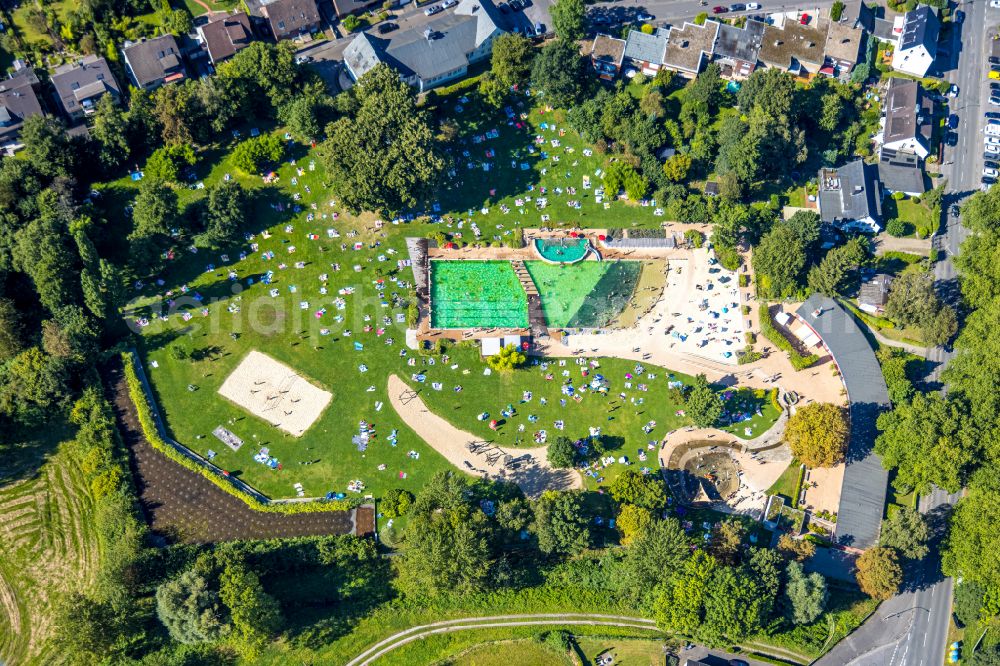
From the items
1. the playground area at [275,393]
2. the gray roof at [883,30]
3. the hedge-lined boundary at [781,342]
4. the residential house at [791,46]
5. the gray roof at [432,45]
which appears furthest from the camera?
the gray roof at [883,30]

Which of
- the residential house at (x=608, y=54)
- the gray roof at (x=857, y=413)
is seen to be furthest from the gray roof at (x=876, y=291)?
the residential house at (x=608, y=54)

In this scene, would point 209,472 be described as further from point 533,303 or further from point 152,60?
point 152,60

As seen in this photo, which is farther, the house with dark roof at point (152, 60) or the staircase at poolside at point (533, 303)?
the house with dark roof at point (152, 60)

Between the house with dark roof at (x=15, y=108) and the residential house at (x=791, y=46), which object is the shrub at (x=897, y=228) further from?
the house with dark roof at (x=15, y=108)

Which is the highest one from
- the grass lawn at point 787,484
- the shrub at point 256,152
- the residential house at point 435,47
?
the residential house at point 435,47

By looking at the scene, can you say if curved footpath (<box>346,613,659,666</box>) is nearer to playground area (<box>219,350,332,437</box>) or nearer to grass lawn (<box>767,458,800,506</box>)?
grass lawn (<box>767,458,800,506</box>)

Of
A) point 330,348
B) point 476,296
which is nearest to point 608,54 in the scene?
point 476,296

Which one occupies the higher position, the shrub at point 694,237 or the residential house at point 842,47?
the residential house at point 842,47
